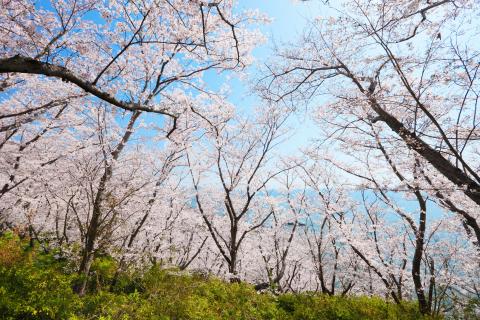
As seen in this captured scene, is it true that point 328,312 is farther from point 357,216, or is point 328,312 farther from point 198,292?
point 357,216

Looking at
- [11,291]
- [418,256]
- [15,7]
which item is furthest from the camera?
[418,256]

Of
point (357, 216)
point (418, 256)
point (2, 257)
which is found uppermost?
point (357, 216)

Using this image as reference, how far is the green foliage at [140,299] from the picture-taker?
17.4 feet

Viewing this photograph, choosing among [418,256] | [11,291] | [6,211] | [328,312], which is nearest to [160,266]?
[11,291]

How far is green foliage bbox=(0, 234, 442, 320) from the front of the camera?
5309mm

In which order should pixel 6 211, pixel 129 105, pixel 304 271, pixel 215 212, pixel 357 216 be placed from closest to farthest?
1. pixel 129 105
2. pixel 6 211
3. pixel 357 216
4. pixel 215 212
5. pixel 304 271

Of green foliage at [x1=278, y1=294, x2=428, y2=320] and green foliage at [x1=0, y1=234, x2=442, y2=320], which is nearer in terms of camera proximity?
green foliage at [x1=0, y1=234, x2=442, y2=320]

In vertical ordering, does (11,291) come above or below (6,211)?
below

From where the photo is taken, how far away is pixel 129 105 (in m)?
4.16

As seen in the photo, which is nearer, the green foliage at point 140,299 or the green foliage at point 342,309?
the green foliage at point 140,299

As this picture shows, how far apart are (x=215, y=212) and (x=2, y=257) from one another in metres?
15.2

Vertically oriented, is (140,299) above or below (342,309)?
below

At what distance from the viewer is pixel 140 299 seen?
6965 mm

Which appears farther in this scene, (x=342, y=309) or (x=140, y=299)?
(x=342, y=309)
